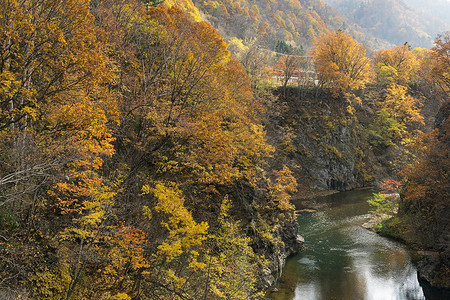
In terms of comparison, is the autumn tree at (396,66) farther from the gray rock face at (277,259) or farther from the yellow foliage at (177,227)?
the yellow foliage at (177,227)

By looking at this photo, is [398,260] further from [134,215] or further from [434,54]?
[134,215]

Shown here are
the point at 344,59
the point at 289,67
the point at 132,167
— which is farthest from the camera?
the point at 344,59

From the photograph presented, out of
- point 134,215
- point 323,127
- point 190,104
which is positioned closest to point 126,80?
point 190,104

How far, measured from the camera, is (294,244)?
76.3ft

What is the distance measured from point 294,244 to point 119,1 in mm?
21596

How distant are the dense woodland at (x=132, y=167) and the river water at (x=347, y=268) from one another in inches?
71.5

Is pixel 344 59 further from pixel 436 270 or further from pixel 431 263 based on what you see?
pixel 436 270

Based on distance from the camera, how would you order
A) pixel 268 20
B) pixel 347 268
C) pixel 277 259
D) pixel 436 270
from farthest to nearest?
pixel 268 20 → pixel 347 268 → pixel 277 259 → pixel 436 270

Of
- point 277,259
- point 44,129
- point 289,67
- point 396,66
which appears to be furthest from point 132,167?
point 396,66

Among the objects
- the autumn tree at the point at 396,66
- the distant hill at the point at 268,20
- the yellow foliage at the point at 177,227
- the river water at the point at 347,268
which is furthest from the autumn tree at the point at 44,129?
the autumn tree at the point at 396,66

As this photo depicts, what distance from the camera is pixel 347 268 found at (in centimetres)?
2009

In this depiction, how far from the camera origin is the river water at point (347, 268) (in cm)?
1717

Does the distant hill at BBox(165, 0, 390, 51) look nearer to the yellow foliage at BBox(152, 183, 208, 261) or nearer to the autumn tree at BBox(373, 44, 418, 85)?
the autumn tree at BBox(373, 44, 418, 85)

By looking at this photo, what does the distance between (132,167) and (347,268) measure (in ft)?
51.6
